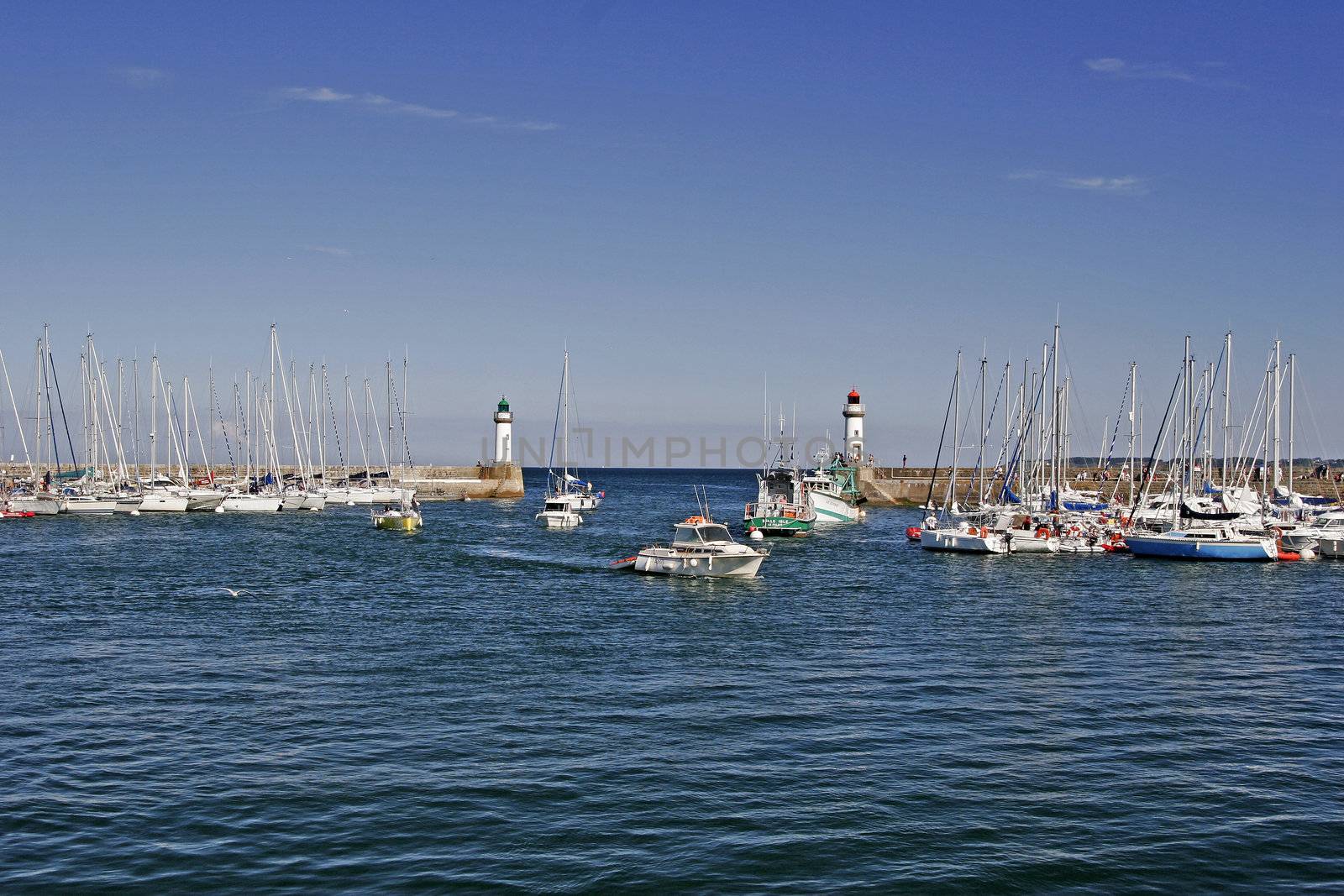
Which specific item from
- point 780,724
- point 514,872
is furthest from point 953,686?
point 514,872

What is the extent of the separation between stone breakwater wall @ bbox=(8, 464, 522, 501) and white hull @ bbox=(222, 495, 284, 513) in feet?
107

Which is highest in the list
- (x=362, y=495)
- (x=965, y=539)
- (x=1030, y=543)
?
(x=362, y=495)

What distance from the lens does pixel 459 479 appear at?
14350cm

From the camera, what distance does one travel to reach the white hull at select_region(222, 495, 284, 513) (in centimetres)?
10069

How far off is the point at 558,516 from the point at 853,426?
5651 cm

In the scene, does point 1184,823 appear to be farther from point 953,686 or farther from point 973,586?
point 973,586

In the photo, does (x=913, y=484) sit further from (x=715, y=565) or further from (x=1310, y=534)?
(x=715, y=565)

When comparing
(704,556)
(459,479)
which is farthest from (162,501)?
(704,556)

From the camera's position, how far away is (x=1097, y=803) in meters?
17.3

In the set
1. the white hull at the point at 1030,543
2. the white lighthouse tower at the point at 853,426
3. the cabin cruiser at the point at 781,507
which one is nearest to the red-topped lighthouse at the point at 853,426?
the white lighthouse tower at the point at 853,426

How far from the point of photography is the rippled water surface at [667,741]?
48.6 feet

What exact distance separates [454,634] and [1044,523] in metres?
45.4

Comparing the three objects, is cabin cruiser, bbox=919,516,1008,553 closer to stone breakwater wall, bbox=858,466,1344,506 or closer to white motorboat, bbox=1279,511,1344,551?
white motorboat, bbox=1279,511,1344,551

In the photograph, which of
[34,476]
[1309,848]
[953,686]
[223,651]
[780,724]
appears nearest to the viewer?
[1309,848]
